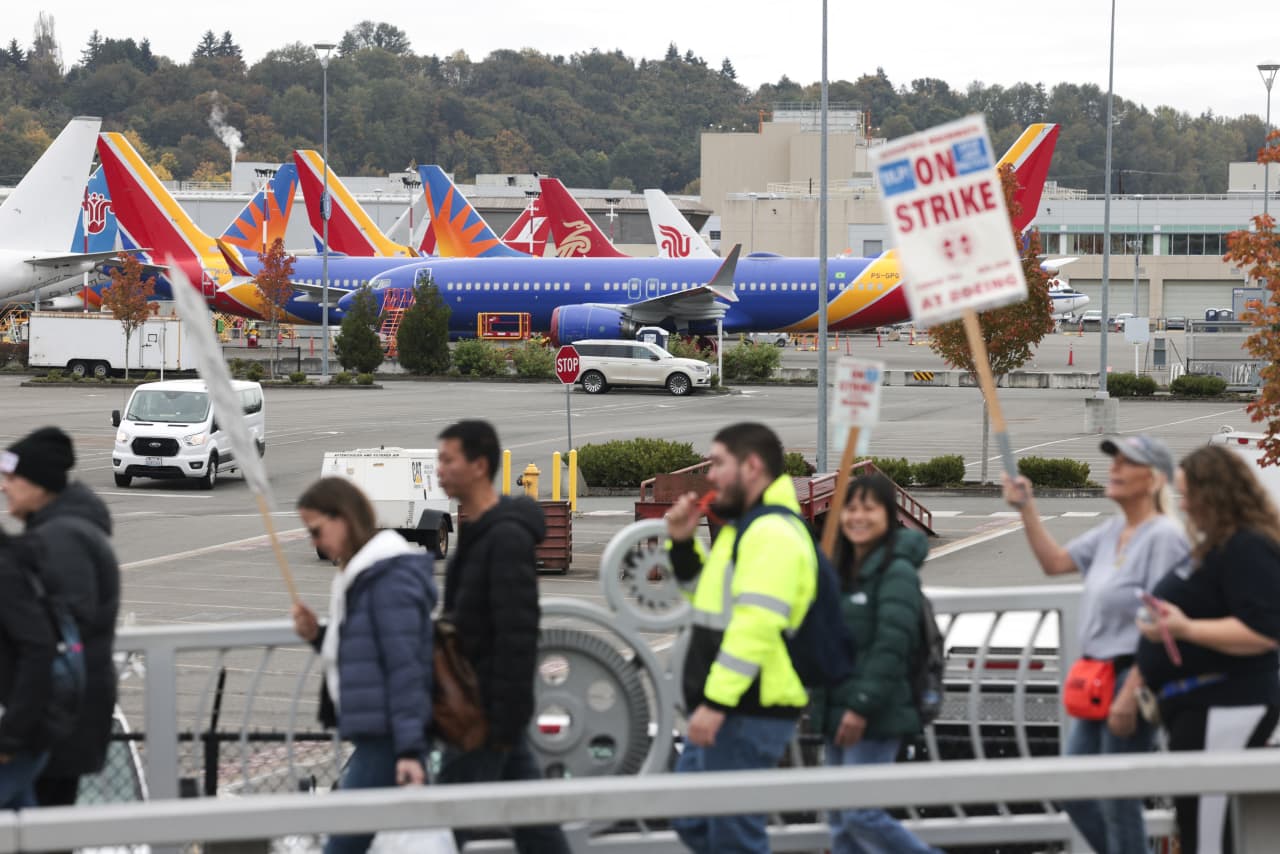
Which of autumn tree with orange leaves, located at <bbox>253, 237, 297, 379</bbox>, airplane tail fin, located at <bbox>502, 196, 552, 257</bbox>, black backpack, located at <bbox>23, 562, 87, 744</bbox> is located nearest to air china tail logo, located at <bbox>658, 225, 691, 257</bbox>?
autumn tree with orange leaves, located at <bbox>253, 237, 297, 379</bbox>

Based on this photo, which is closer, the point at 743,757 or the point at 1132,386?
the point at 743,757

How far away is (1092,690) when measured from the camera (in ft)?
19.3

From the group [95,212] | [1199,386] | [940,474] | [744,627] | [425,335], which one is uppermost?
[95,212]

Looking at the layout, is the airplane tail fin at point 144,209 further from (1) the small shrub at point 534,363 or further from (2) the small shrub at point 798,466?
(2) the small shrub at point 798,466

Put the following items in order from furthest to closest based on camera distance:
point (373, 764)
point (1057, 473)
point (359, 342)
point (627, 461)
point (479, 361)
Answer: point (479, 361)
point (359, 342)
point (627, 461)
point (1057, 473)
point (373, 764)

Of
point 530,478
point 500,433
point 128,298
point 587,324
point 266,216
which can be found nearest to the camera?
point 530,478

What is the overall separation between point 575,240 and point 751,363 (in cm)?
1974

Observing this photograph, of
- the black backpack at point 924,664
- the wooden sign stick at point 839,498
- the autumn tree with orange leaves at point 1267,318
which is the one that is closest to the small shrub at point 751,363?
the autumn tree with orange leaves at point 1267,318

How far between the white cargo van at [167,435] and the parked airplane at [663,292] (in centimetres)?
3116

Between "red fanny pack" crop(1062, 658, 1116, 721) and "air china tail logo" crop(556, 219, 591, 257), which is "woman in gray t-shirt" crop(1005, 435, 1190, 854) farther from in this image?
"air china tail logo" crop(556, 219, 591, 257)

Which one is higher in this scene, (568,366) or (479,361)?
(568,366)

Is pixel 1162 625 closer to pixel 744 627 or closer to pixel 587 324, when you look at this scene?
pixel 744 627

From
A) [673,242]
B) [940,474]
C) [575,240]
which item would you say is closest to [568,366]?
[940,474]

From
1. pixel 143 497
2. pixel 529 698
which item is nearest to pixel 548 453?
pixel 143 497
